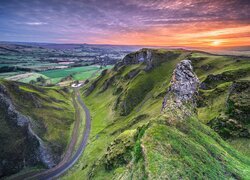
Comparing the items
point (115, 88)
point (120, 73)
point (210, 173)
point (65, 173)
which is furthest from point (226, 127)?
point (120, 73)

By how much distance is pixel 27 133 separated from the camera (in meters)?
95.2

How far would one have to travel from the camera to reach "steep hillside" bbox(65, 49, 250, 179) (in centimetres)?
2844

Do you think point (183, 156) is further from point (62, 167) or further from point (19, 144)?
point (19, 144)

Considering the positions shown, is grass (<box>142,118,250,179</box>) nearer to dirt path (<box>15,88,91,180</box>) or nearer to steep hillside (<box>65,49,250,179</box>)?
steep hillside (<box>65,49,250,179</box>)

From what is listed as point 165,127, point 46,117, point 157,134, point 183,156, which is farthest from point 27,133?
point 183,156

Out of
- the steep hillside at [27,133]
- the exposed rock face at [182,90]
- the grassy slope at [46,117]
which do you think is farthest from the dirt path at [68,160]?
the exposed rock face at [182,90]

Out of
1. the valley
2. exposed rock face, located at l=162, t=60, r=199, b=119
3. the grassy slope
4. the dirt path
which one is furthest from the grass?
the grassy slope

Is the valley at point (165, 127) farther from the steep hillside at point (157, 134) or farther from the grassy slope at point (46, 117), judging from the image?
the grassy slope at point (46, 117)

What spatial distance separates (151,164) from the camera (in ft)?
84.9

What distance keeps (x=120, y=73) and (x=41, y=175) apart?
121569 mm

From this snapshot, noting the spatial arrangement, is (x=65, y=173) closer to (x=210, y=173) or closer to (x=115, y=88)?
(x=210, y=173)

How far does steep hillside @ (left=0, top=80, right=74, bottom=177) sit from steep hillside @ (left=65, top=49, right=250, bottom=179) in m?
16.4

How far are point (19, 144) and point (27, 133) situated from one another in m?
6.95

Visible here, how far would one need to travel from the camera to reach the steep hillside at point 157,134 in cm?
2844
